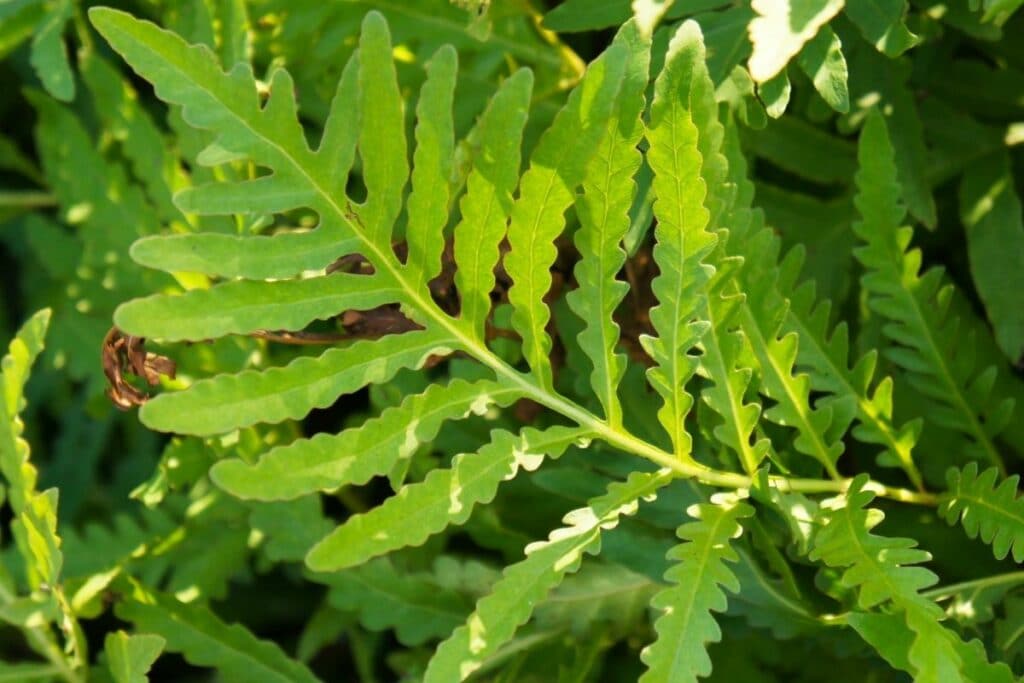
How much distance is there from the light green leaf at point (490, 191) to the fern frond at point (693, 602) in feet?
0.83

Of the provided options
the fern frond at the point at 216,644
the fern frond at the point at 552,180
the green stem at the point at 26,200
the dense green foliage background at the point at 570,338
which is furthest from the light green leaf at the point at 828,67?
the green stem at the point at 26,200

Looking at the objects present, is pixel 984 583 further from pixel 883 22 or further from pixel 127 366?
pixel 127 366

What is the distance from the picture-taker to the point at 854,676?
49.6 inches

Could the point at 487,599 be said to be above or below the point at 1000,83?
below

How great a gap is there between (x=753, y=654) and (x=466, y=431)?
404 millimetres

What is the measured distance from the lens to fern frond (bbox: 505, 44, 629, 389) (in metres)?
0.89

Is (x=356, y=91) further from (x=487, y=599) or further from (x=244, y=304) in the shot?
(x=487, y=599)

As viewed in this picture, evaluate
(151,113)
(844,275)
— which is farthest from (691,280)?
(151,113)

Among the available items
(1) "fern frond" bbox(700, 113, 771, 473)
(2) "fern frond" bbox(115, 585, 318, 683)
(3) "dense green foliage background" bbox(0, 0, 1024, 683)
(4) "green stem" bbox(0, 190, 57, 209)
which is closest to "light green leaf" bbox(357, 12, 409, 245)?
(3) "dense green foliage background" bbox(0, 0, 1024, 683)

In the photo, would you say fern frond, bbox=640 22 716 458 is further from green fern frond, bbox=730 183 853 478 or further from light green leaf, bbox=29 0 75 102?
light green leaf, bbox=29 0 75 102

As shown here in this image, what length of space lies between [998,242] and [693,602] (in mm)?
595

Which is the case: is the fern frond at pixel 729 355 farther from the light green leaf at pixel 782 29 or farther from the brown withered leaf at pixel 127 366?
the brown withered leaf at pixel 127 366

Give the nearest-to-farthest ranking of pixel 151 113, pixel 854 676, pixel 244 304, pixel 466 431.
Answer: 1. pixel 244 304
2. pixel 854 676
3. pixel 466 431
4. pixel 151 113

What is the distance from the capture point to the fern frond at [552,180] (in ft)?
2.93
